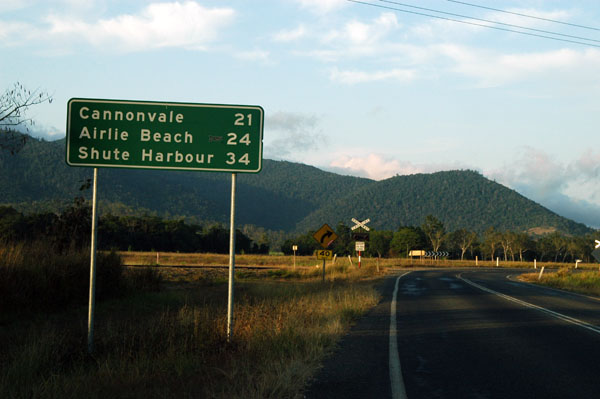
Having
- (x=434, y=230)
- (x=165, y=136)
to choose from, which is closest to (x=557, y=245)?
(x=434, y=230)

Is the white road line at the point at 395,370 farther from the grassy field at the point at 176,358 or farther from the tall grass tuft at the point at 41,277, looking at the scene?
the tall grass tuft at the point at 41,277

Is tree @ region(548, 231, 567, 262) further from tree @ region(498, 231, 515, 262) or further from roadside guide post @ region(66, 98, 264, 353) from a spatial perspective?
roadside guide post @ region(66, 98, 264, 353)

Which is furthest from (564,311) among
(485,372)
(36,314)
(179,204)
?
(179,204)

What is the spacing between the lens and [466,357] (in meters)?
9.48

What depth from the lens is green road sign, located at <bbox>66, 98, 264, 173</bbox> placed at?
9984 mm

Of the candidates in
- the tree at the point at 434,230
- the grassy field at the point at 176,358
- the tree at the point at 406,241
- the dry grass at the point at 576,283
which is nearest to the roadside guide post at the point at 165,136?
the grassy field at the point at 176,358

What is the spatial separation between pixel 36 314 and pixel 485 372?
40.1ft

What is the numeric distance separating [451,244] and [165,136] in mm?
140993

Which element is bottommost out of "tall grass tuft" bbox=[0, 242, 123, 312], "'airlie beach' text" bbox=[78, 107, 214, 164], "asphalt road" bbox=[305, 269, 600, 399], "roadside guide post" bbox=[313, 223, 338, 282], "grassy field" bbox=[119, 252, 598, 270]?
"grassy field" bbox=[119, 252, 598, 270]

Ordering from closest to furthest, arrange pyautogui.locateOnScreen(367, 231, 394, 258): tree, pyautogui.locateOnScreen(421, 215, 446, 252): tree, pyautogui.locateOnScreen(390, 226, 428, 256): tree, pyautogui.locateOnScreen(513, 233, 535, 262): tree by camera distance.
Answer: pyautogui.locateOnScreen(390, 226, 428, 256): tree < pyautogui.locateOnScreen(421, 215, 446, 252): tree < pyautogui.locateOnScreen(367, 231, 394, 258): tree < pyautogui.locateOnScreen(513, 233, 535, 262): tree

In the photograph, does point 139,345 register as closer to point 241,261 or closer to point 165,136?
point 165,136

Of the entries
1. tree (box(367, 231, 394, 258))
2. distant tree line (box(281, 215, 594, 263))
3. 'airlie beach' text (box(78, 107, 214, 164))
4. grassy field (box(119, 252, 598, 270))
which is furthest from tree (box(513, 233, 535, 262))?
'airlie beach' text (box(78, 107, 214, 164))

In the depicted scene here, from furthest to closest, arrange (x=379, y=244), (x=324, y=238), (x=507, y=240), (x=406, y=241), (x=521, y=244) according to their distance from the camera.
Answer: (x=507, y=240) → (x=521, y=244) → (x=379, y=244) → (x=406, y=241) → (x=324, y=238)

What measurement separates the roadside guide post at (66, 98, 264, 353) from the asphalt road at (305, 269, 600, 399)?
9.20ft
